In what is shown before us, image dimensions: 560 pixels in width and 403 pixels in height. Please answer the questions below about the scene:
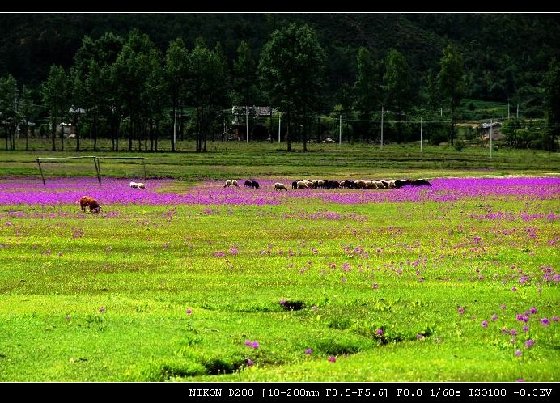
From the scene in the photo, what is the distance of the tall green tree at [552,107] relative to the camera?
393 ft

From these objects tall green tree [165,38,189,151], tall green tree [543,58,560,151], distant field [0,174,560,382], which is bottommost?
distant field [0,174,560,382]

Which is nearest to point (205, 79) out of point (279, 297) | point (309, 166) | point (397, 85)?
point (397, 85)

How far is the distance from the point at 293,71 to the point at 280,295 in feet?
383

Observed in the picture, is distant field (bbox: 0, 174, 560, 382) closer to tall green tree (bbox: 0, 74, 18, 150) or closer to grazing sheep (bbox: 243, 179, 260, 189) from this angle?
grazing sheep (bbox: 243, 179, 260, 189)

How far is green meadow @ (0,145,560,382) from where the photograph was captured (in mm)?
12969

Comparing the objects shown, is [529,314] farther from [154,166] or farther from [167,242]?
[154,166]

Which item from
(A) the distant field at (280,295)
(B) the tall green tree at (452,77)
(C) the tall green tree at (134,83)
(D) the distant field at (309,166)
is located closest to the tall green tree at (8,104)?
(C) the tall green tree at (134,83)

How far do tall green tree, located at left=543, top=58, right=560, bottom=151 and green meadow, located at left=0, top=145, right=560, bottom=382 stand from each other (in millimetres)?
89019

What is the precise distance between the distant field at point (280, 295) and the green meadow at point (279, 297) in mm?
49

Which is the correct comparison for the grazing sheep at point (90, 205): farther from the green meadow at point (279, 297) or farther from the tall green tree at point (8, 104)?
the tall green tree at point (8, 104)

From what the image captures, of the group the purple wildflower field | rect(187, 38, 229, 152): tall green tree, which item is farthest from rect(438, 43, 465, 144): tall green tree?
the purple wildflower field

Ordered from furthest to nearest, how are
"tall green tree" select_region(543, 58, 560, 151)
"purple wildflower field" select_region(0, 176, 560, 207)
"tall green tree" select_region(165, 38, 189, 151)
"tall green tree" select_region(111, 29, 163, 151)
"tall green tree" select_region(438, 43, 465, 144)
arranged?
"tall green tree" select_region(438, 43, 465, 144)
"tall green tree" select_region(165, 38, 189, 151)
"tall green tree" select_region(111, 29, 163, 151)
"tall green tree" select_region(543, 58, 560, 151)
"purple wildflower field" select_region(0, 176, 560, 207)

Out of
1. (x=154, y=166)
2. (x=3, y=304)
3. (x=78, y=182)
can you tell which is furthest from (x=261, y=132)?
(x=3, y=304)

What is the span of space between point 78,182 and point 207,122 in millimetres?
Answer: 82008
